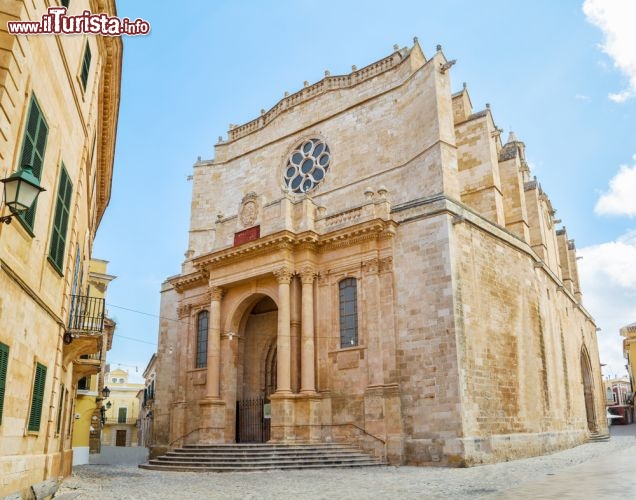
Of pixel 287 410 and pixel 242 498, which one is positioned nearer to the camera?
pixel 242 498

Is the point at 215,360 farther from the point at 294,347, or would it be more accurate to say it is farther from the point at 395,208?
the point at 395,208

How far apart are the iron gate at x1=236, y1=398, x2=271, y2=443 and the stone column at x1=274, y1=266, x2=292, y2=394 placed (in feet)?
9.34

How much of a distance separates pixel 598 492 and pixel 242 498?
5441 millimetres

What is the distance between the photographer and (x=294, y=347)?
59.4ft

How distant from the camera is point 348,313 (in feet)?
59.1

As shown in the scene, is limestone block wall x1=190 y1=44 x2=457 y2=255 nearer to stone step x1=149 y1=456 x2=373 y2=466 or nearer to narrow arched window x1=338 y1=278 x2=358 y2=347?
narrow arched window x1=338 y1=278 x2=358 y2=347

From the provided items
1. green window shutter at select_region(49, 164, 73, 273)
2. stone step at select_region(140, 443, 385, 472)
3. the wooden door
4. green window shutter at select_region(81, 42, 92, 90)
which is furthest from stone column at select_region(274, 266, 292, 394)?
the wooden door

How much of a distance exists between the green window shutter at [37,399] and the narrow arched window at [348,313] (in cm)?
1030

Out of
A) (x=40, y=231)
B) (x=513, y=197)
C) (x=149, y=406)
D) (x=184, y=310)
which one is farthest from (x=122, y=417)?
(x=40, y=231)

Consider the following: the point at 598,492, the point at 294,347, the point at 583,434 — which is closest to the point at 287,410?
the point at 294,347

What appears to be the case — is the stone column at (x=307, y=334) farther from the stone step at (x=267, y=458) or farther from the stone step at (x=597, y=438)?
the stone step at (x=597, y=438)

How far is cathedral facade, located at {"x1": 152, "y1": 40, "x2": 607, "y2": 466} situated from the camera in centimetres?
1598

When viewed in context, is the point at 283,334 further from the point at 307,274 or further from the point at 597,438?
the point at 597,438

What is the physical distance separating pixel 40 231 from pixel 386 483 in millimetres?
7877
